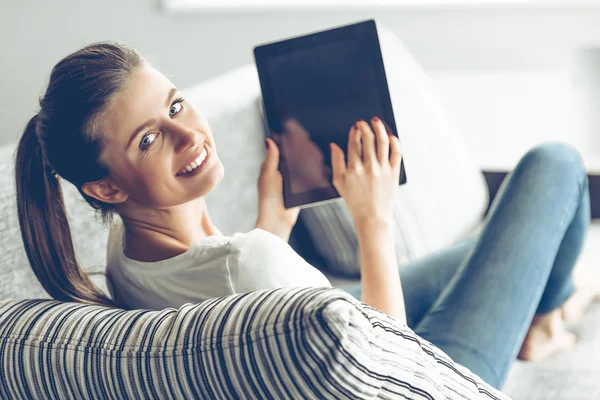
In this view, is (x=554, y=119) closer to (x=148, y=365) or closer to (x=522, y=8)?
(x=522, y=8)

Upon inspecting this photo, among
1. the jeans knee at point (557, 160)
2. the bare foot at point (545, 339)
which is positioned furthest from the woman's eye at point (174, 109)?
the bare foot at point (545, 339)

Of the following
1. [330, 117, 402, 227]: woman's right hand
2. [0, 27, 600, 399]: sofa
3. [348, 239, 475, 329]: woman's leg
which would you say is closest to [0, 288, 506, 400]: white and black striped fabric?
[0, 27, 600, 399]: sofa

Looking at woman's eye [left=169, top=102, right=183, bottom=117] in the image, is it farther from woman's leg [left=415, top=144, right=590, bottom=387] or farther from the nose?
woman's leg [left=415, top=144, right=590, bottom=387]

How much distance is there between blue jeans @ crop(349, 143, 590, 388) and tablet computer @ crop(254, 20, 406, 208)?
0.64 ft

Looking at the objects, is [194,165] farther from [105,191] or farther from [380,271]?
[380,271]

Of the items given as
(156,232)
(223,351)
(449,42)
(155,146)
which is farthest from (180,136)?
(449,42)

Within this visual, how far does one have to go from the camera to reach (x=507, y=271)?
1048 millimetres

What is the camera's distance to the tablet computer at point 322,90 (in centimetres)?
96

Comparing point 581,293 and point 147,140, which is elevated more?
point 147,140

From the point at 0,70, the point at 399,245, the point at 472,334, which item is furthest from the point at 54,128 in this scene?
the point at 0,70

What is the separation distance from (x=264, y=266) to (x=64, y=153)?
0.87ft

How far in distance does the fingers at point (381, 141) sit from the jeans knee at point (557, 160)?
1.26ft

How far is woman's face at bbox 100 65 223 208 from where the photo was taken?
804mm

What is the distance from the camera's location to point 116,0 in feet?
8.59
